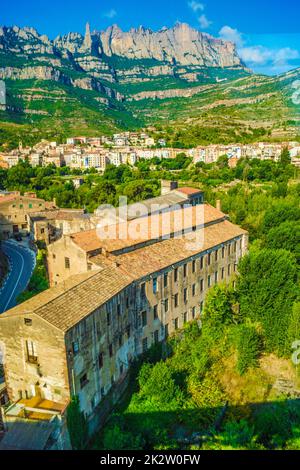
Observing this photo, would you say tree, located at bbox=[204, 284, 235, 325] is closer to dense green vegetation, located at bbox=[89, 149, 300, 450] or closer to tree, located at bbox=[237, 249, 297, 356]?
dense green vegetation, located at bbox=[89, 149, 300, 450]

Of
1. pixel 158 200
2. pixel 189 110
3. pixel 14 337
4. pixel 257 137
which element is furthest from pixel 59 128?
pixel 14 337

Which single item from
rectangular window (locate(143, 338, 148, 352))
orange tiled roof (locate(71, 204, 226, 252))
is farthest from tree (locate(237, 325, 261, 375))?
A: orange tiled roof (locate(71, 204, 226, 252))

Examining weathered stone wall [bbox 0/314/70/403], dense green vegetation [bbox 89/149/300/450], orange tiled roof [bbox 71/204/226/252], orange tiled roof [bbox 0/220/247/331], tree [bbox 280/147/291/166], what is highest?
tree [bbox 280/147/291/166]

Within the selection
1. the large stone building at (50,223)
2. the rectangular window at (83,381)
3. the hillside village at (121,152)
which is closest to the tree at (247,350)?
the rectangular window at (83,381)

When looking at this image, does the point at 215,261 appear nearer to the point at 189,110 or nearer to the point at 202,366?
the point at 202,366

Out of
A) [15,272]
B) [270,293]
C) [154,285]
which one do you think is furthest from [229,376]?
[15,272]
